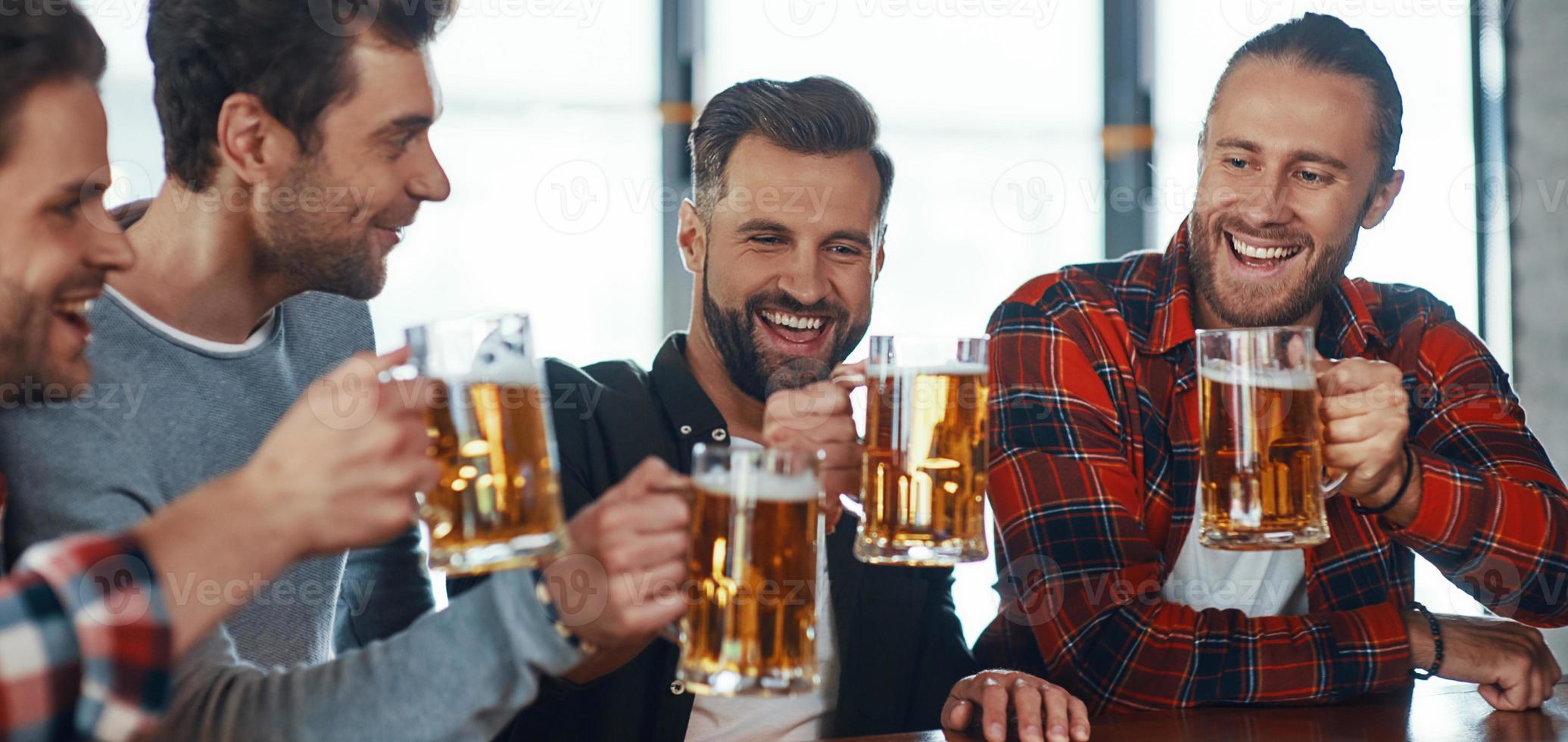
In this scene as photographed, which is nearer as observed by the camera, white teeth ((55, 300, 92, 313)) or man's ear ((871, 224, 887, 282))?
white teeth ((55, 300, 92, 313))

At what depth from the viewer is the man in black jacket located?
6.48ft

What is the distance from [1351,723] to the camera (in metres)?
1.58

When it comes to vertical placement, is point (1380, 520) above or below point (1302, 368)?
below

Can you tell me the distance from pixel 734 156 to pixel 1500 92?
3841 mm

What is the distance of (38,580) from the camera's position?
0.84 metres

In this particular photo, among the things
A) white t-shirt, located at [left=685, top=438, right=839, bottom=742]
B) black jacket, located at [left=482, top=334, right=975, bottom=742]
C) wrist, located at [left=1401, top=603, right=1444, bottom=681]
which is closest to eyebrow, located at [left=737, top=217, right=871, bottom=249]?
black jacket, located at [left=482, top=334, right=975, bottom=742]

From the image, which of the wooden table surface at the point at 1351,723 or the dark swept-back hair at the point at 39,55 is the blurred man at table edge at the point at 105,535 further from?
the wooden table surface at the point at 1351,723

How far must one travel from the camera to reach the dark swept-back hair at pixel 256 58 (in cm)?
166

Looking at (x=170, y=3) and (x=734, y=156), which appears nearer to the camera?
(x=170, y=3)

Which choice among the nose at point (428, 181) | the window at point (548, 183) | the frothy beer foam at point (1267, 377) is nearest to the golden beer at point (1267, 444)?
the frothy beer foam at point (1267, 377)

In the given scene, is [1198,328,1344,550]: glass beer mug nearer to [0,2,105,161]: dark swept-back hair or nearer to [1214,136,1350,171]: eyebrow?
[1214,136,1350,171]: eyebrow

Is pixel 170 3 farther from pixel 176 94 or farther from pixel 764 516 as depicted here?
pixel 764 516

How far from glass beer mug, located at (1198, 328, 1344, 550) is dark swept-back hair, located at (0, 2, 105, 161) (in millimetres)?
1149

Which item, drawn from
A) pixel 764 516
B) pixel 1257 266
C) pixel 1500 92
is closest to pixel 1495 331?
pixel 1500 92
